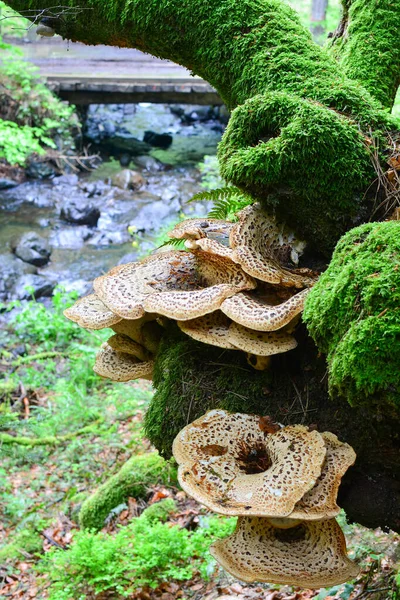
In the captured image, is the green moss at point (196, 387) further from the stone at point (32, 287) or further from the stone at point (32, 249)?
the stone at point (32, 249)

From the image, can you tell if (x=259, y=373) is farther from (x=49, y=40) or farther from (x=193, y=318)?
(x=49, y=40)

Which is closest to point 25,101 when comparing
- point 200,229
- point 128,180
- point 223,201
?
point 128,180

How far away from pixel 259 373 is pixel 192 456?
0.56m

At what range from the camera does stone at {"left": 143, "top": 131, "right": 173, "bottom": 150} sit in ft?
76.3

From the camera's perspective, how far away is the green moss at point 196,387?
293cm

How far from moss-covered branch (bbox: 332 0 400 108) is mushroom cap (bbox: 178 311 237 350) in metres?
1.90

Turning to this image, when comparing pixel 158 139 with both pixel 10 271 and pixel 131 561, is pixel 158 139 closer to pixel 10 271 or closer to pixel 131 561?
pixel 10 271

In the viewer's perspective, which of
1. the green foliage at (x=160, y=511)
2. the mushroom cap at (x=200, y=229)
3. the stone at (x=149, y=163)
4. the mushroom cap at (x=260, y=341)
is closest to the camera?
the mushroom cap at (x=260, y=341)

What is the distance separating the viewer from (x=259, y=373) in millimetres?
2967

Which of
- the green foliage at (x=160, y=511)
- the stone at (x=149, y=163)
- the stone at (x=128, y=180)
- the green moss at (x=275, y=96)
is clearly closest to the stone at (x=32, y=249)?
the stone at (x=128, y=180)

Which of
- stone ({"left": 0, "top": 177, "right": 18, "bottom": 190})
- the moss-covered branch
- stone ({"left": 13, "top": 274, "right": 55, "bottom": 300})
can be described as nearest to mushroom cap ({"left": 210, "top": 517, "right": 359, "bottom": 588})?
the moss-covered branch

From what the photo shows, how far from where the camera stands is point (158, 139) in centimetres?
2338

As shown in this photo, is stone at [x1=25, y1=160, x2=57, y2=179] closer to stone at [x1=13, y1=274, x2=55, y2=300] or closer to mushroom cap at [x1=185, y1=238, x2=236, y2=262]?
stone at [x1=13, y1=274, x2=55, y2=300]

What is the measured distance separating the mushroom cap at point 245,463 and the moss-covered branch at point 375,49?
91.6 inches
